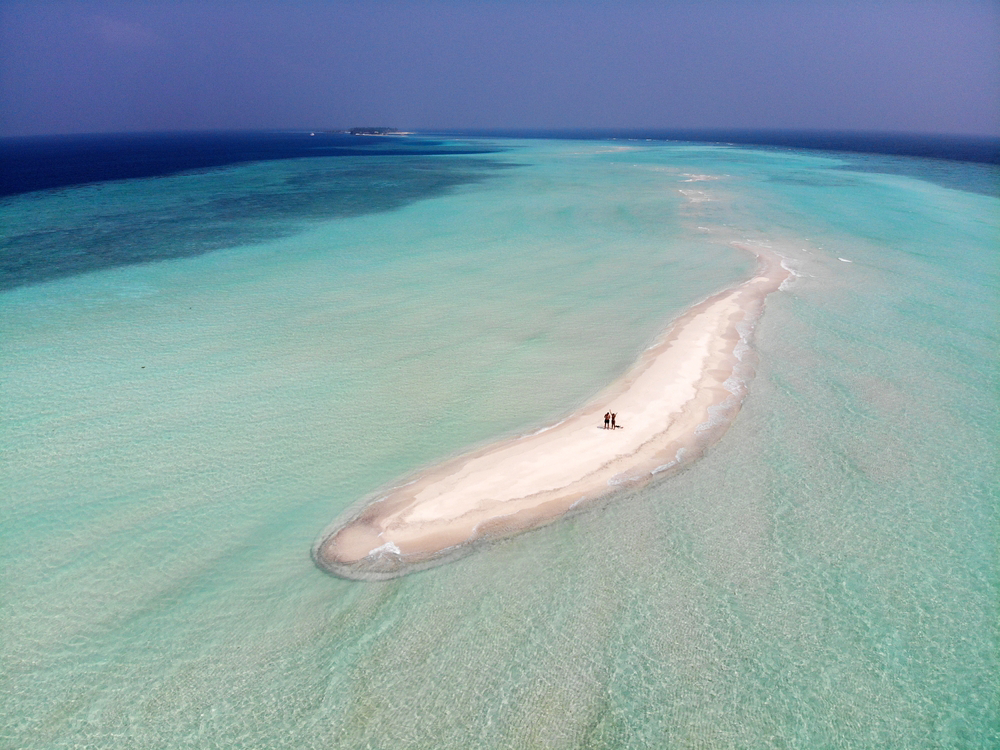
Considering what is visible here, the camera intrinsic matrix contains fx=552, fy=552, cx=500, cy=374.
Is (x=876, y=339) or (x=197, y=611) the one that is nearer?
(x=197, y=611)

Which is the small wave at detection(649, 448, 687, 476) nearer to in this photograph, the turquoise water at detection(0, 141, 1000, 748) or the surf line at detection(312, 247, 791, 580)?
the surf line at detection(312, 247, 791, 580)

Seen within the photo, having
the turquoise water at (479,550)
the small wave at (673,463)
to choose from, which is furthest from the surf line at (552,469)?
the turquoise water at (479,550)

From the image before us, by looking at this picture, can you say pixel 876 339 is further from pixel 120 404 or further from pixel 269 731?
pixel 120 404

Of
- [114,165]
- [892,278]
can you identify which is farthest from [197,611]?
[114,165]

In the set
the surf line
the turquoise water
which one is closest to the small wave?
the surf line

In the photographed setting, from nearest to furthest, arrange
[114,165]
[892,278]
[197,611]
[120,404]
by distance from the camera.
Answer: [197,611] < [120,404] < [892,278] < [114,165]

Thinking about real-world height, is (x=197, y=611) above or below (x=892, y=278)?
below

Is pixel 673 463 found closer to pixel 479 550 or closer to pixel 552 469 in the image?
pixel 552 469
